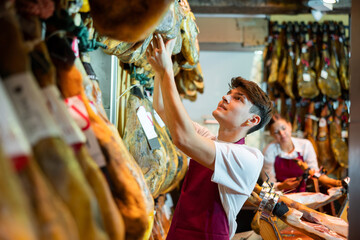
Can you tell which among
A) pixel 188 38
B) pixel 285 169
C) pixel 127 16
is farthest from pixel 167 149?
pixel 285 169

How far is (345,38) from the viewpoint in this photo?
5918 mm

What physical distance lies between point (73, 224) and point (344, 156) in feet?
17.8

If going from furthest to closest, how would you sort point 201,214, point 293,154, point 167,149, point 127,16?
1. point 293,154
2. point 167,149
3. point 201,214
4. point 127,16

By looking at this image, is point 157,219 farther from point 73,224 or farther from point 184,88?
point 73,224

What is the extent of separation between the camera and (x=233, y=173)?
1815 millimetres

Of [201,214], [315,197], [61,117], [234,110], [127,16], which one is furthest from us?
[315,197]

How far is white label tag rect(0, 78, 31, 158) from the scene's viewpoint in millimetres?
579

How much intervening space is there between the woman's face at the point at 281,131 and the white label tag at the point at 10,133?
4.13m

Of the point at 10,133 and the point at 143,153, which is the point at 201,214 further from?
the point at 10,133

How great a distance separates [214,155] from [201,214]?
12.5 inches

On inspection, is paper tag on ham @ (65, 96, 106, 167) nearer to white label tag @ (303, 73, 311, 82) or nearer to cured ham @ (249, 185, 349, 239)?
cured ham @ (249, 185, 349, 239)

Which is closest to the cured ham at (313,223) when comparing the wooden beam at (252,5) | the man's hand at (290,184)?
the man's hand at (290,184)

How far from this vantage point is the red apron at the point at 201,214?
74.5 inches

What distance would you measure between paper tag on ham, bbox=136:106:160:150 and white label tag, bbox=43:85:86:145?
1321 mm
